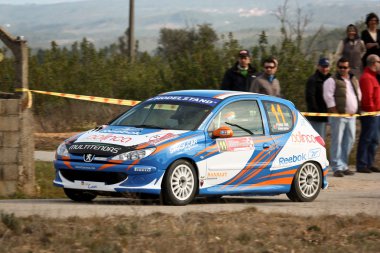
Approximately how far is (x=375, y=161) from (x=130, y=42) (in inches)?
675

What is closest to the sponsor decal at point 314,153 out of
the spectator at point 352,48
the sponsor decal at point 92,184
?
the sponsor decal at point 92,184

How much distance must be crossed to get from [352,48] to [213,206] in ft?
26.4

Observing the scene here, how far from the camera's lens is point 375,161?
888 inches

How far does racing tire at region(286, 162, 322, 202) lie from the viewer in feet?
50.9

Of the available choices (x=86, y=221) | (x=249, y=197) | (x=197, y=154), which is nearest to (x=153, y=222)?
(x=86, y=221)

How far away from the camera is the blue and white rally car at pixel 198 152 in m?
13.6

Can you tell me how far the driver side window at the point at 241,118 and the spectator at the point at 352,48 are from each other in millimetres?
6374

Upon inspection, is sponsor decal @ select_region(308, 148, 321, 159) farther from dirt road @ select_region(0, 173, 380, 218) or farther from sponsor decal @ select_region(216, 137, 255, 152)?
sponsor decal @ select_region(216, 137, 255, 152)

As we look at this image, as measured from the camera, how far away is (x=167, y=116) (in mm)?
14594

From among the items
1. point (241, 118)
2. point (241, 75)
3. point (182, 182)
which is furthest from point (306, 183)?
point (241, 75)

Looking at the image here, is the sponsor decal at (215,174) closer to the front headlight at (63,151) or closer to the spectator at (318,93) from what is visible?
the front headlight at (63,151)

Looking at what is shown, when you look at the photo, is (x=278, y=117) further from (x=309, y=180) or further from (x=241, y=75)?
(x=241, y=75)

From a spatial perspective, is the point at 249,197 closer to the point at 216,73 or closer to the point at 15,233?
the point at 15,233

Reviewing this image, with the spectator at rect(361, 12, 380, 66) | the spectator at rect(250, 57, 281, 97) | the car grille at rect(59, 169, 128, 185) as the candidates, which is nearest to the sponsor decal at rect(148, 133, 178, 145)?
the car grille at rect(59, 169, 128, 185)
